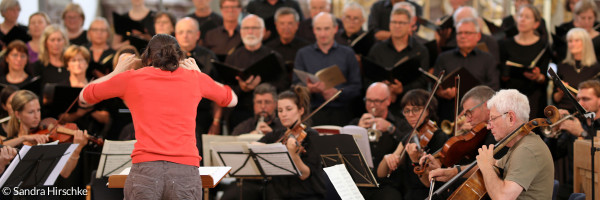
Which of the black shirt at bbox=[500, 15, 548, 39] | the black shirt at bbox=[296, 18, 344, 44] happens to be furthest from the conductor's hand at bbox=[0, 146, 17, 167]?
the black shirt at bbox=[500, 15, 548, 39]

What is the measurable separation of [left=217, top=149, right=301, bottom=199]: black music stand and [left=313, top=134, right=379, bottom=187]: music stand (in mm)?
236

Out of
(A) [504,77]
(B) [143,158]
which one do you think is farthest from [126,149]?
(A) [504,77]

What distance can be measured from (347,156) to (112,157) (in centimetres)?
157

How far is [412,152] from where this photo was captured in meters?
4.78

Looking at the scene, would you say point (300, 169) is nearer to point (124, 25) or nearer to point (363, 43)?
point (363, 43)

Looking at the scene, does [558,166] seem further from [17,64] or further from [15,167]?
[17,64]

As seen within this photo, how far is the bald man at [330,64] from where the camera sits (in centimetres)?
665

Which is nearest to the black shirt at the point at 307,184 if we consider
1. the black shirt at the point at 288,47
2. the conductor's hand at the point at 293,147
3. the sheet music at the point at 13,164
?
the conductor's hand at the point at 293,147

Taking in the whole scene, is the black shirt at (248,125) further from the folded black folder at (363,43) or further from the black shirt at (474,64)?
the black shirt at (474,64)

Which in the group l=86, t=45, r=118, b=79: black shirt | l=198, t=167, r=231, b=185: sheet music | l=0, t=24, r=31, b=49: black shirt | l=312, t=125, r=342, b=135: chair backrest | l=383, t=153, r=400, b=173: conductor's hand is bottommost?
l=383, t=153, r=400, b=173: conductor's hand

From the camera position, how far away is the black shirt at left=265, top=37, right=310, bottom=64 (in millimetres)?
7227

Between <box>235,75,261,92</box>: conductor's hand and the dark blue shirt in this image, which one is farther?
the dark blue shirt

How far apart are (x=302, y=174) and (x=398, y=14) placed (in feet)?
7.60

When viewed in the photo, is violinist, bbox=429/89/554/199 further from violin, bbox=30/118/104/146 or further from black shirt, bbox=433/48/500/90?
violin, bbox=30/118/104/146
